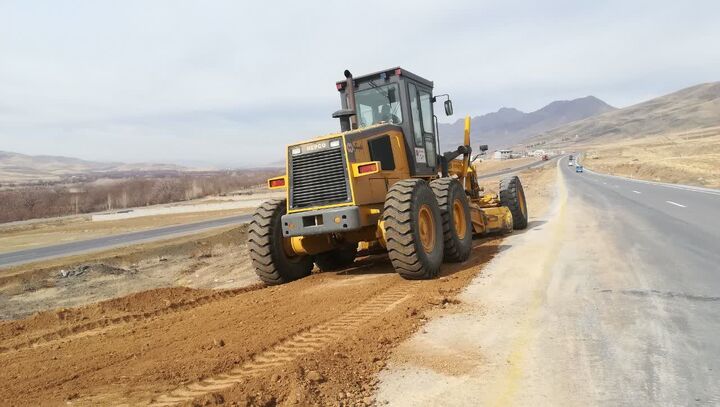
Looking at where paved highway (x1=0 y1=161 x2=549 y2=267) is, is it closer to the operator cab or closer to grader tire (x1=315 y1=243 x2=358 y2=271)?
grader tire (x1=315 y1=243 x2=358 y2=271)

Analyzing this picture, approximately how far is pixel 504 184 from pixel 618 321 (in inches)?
315

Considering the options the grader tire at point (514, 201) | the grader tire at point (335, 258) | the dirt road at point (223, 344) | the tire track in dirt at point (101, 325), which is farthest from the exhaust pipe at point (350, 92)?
the grader tire at point (514, 201)

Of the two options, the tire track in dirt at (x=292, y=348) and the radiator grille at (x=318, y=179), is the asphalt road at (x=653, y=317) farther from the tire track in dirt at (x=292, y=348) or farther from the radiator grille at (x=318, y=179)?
the radiator grille at (x=318, y=179)

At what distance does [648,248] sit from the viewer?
8.76 meters

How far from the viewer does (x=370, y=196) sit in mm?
7836

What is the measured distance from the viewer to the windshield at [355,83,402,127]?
9008 mm

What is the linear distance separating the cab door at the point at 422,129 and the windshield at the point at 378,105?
0.28 metres

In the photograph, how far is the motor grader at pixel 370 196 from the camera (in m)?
7.27

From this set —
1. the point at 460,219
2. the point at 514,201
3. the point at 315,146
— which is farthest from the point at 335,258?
the point at 514,201

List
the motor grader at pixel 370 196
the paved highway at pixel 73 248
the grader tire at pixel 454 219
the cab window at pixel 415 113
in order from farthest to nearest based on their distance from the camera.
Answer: the paved highway at pixel 73 248, the cab window at pixel 415 113, the grader tire at pixel 454 219, the motor grader at pixel 370 196

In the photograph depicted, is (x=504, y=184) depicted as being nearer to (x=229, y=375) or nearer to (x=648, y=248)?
(x=648, y=248)

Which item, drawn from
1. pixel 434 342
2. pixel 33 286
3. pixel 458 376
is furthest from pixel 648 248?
pixel 33 286

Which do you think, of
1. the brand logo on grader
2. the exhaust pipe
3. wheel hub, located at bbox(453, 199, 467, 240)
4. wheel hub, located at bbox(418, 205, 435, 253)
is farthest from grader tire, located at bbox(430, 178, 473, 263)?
the brand logo on grader

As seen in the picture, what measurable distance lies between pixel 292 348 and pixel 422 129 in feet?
19.0
